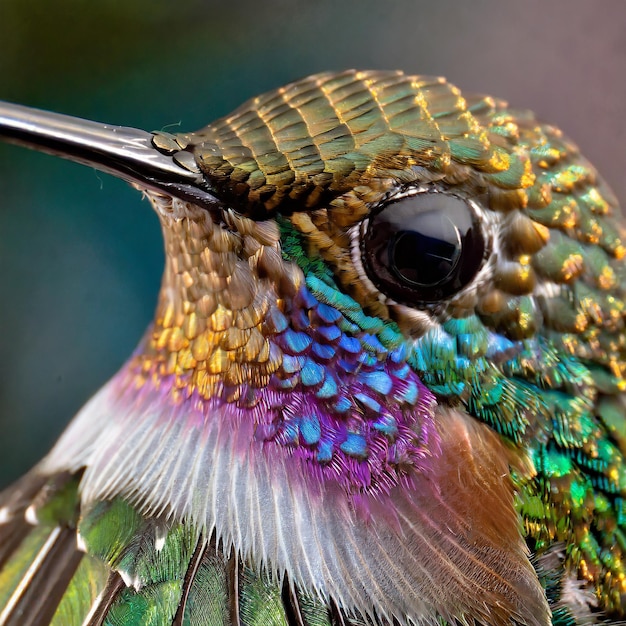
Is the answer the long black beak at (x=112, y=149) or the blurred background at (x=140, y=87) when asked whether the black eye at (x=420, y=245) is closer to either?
the long black beak at (x=112, y=149)

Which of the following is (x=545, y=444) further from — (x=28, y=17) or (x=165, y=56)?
(x=28, y=17)

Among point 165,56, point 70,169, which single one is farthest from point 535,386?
point 70,169

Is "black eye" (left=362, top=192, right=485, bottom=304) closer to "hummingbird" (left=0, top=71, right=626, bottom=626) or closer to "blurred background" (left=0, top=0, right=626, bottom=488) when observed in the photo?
"hummingbird" (left=0, top=71, right=626, bottom=626)

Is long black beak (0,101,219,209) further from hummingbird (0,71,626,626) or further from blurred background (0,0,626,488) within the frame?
blurred background (0,0,626,488)

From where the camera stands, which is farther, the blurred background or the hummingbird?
the blurred background

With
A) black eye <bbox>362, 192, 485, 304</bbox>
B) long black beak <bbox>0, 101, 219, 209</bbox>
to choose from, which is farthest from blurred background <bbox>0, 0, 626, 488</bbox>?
black eye <bbox>362, 192, 485, 304</bbox>

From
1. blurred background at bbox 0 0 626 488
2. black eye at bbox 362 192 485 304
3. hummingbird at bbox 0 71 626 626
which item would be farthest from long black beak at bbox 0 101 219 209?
blurred background at bbox 0 0 626 488

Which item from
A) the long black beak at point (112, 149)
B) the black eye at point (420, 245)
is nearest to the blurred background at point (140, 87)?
the long black beak at point (112, 149)
